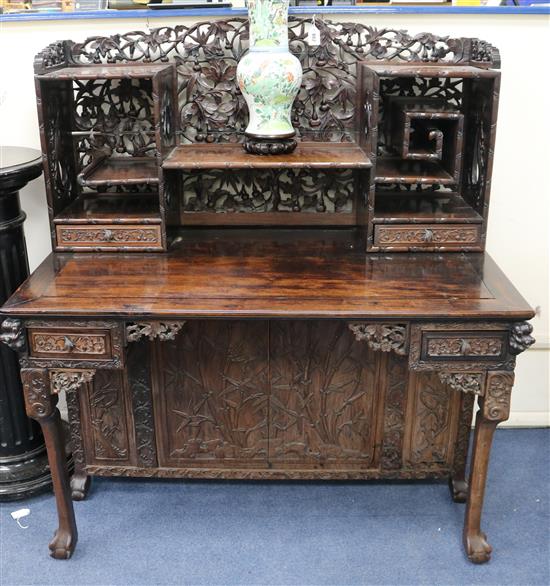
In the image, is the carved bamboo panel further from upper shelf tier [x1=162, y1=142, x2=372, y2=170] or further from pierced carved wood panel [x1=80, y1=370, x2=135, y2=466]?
pierced carved wood panel [x1=80, y1=370, x2=135, y2=466]

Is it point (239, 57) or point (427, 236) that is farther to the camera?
point (239, 57)

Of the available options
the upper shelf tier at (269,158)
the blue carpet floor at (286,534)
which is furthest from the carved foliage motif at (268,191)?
the blue carpet floor at (286,534)

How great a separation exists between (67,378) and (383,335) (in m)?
0.86

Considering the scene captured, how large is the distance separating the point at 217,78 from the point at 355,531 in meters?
1.50

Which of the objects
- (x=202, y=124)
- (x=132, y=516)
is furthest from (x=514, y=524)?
(x=202, y=124)

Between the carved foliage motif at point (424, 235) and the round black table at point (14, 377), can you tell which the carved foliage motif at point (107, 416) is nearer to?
the round black table at point (14, 377)

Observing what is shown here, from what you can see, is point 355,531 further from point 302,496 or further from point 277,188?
point 277,188

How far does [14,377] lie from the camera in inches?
95.8

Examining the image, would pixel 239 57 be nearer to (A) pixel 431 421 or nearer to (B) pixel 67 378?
(B) pixel 67 378

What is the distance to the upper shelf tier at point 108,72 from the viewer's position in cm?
210

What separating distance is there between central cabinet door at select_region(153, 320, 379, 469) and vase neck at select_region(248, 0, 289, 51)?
Answer: 0.83m

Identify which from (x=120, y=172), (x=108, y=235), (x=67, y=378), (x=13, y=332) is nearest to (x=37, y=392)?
(x=67, y=378)

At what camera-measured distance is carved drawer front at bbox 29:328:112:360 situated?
6.46 ft

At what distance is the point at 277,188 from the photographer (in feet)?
8.06
